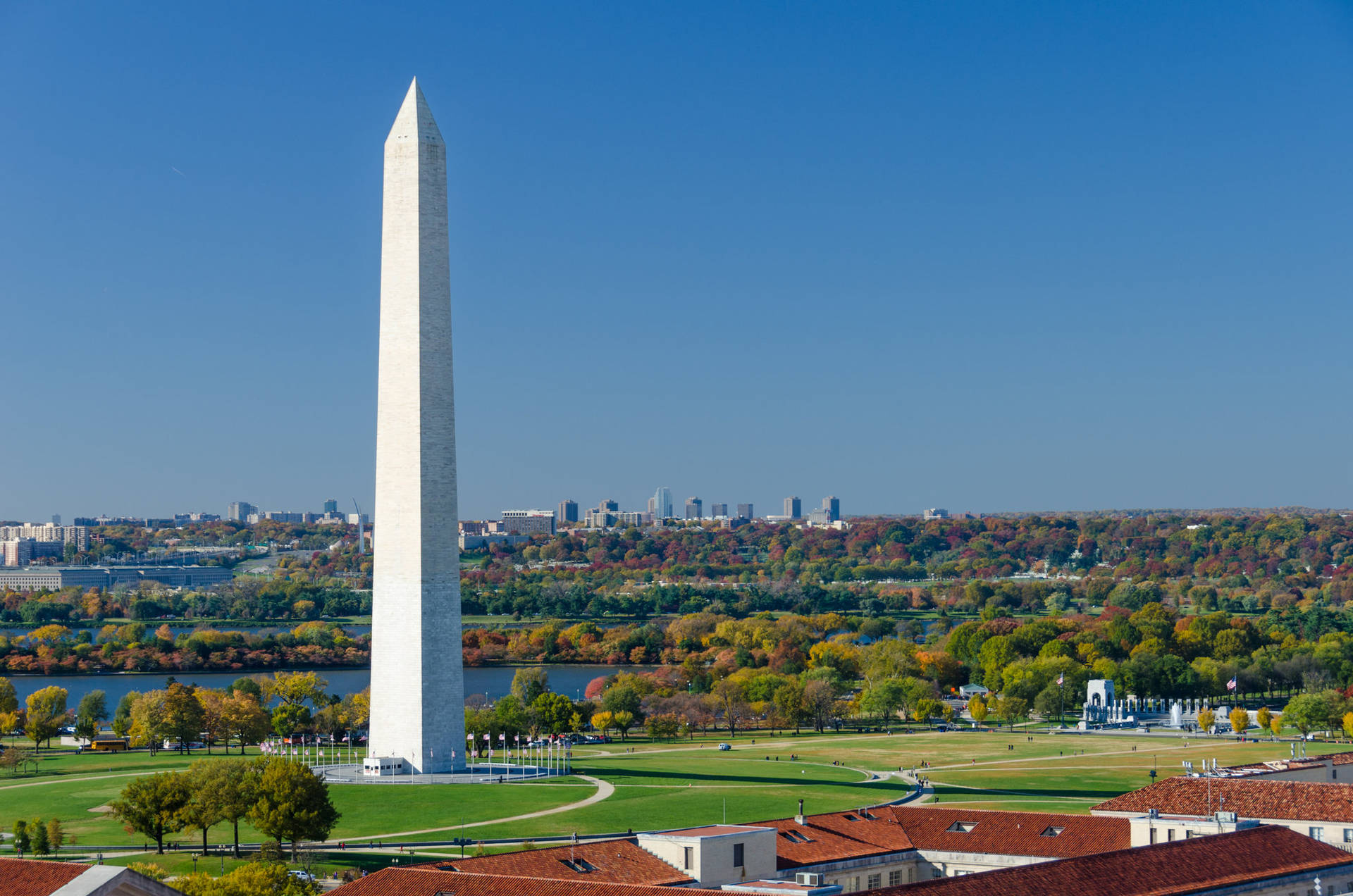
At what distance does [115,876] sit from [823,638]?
162m

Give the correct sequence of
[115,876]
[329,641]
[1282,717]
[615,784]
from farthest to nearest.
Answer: [329,641]
[1282,717]
[615,784]
[115,876]

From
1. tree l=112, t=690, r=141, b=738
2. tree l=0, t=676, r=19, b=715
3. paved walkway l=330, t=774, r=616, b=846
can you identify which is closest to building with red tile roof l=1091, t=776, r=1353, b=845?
paved walkway l=330, t=774, r=616, b=846

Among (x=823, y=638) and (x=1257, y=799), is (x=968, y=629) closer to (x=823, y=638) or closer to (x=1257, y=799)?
(x=823, y=638)

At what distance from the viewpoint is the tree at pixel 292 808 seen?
52.6 m

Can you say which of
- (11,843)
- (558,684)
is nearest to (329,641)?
(558,684)

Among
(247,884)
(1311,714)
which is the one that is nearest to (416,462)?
(247,884)

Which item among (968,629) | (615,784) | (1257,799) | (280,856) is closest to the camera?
(1257,799)

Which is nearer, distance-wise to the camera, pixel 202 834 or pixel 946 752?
pixel 202 834

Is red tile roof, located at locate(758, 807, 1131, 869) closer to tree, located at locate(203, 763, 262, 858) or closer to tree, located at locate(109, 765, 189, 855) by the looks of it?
tree, located at locate(203, 763, 262, 858)

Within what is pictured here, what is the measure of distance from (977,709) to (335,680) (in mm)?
54312

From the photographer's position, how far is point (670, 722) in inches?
4018

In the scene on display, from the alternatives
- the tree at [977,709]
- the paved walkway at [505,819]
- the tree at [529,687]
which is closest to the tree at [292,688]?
the tree at [529,687]

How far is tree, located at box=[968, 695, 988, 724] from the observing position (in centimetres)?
10994

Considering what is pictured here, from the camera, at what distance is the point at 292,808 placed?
52844mm
